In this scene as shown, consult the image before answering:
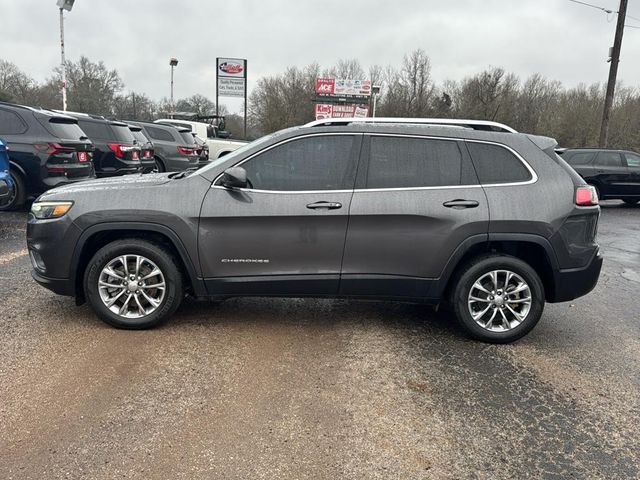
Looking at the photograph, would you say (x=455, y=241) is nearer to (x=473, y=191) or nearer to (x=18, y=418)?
(x=473, y=191)

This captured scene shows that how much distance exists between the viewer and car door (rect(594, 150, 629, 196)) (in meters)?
15.3

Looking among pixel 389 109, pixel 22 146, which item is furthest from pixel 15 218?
pixel 389 109

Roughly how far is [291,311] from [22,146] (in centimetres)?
645

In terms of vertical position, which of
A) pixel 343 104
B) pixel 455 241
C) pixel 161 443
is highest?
pixel 343 104

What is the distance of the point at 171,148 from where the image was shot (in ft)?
50.5

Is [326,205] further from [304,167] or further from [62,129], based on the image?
[62,129]

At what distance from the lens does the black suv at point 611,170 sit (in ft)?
50.3

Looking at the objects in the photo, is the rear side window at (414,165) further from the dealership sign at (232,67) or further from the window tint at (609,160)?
the dealership sign at (232,67)

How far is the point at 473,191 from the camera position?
13.6 feet

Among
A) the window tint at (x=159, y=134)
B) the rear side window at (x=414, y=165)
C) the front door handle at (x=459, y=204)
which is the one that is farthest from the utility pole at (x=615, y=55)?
the front door handle at (x=459, y=204)

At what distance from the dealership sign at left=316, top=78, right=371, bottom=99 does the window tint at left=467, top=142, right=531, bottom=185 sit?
31.5 meters

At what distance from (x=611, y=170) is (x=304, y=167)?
564 inches

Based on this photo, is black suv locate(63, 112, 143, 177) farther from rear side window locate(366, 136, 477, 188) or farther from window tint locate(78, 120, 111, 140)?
rear side window locate(366, 136, 477, 188)

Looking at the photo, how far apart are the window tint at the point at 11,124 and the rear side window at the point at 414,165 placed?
725cm
